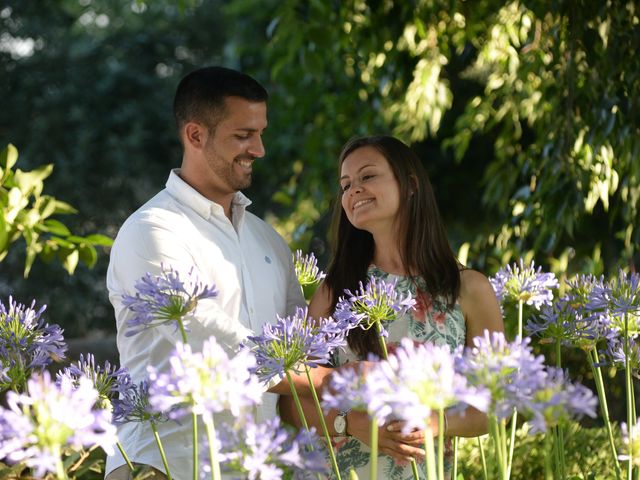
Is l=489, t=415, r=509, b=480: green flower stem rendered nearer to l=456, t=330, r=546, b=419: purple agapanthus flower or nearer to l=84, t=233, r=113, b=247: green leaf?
l=456, t=330, r=546, b=419: purple agapanthus flower

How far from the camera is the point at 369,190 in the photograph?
1850mm

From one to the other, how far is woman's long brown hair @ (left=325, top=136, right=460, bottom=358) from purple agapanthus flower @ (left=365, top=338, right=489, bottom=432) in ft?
3.71

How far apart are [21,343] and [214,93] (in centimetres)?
106

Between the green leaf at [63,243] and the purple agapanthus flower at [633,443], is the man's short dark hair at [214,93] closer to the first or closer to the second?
the green leaf at [63,243]

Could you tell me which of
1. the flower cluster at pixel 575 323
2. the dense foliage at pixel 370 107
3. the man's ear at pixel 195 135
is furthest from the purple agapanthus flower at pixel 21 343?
the dense foliage at pixel 370 107

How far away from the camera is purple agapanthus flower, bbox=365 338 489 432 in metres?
0.70

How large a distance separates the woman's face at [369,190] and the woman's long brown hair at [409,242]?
0.06 feet

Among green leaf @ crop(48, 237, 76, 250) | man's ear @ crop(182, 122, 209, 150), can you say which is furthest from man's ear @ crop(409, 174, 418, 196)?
green leaf @ crop(48, 237, 76, 250)

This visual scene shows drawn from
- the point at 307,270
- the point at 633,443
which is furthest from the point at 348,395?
the point at 307,270

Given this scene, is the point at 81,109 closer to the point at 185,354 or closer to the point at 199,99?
the point at 199,99

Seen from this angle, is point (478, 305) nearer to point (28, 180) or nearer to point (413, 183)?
point (413, 183)

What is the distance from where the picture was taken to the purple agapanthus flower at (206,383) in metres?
0.73

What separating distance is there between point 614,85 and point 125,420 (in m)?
2.03

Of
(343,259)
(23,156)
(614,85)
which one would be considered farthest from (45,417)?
(23,156)
